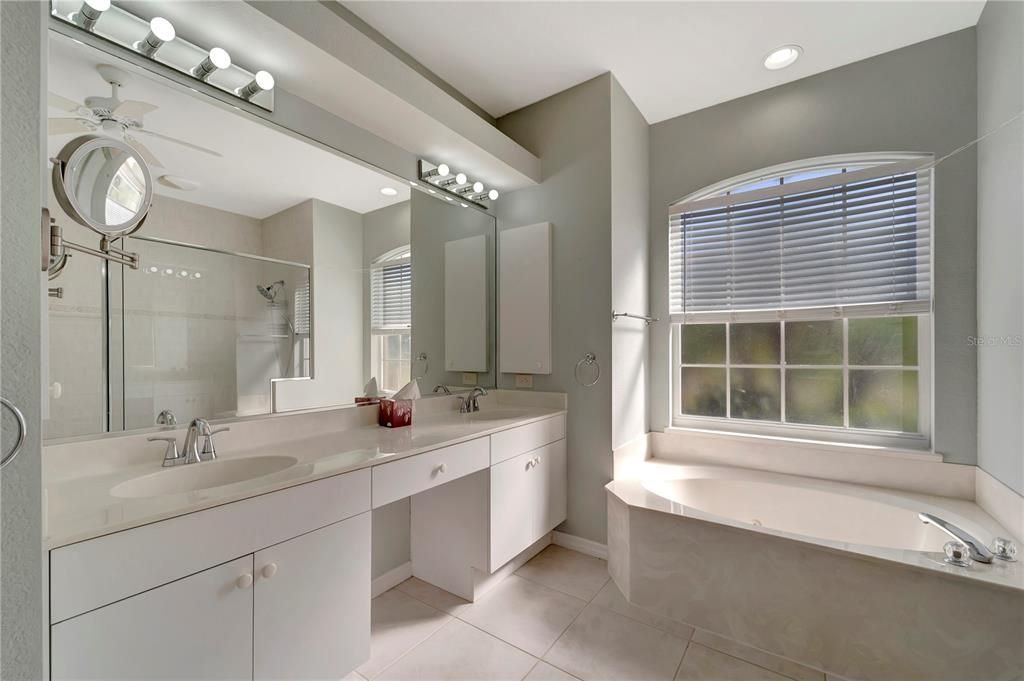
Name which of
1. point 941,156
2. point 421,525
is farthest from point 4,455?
point 941,156

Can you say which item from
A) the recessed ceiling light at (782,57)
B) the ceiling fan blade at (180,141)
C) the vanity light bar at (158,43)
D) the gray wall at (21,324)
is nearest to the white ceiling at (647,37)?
the recessed ceiling light at (782,57)

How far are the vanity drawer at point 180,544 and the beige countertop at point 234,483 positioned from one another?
2 cm

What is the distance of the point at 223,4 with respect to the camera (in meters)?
1.24

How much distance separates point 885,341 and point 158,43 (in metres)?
3.38

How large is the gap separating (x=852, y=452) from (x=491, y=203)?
2.54 metres

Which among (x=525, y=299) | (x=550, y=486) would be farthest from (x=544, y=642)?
(x=525, y=299)

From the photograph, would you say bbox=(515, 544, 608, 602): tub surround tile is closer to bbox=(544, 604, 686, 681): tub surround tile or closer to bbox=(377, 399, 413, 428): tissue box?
bbox=(544, 604, 686, 681): tub surround tile

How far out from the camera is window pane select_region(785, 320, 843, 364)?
2.29m

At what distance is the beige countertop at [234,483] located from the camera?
855mm

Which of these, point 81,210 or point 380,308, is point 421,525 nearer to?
point 380,308

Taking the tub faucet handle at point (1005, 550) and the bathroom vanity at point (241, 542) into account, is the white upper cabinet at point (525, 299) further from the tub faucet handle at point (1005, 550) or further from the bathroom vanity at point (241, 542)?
the tub faucet handle at point (1005, 550)

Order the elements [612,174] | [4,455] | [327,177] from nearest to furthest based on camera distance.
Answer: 1. [4,455]
2. [327,177]
3. [612,174]

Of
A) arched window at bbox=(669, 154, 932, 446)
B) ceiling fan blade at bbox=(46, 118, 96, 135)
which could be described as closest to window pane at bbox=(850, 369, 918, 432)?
arched window at bbox=(669, 154, 932, 446)

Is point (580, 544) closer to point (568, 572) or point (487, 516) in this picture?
point (568, 572)
